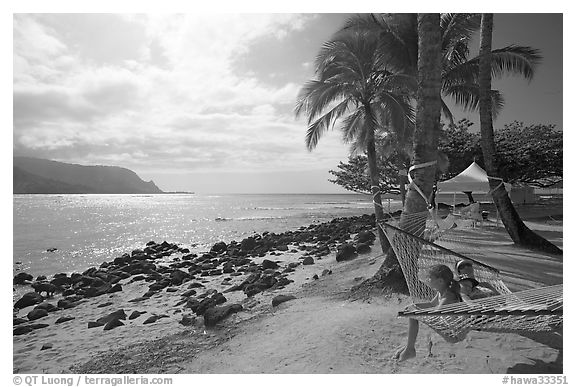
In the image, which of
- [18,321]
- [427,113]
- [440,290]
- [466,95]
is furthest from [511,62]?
[18,321]

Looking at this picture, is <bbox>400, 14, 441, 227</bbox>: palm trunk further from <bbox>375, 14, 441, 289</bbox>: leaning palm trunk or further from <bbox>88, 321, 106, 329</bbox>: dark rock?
<bbox>88, 321, 106, 329</bbox>: dark rock

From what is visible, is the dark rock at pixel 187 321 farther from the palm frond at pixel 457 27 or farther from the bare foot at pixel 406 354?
the palm frond at pixel 457 27

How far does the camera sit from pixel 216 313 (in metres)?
3.68

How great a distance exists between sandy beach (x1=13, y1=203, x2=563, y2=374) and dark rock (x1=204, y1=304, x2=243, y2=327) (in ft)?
0.19

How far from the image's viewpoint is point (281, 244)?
9.75 m

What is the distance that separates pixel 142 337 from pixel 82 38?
119 inches

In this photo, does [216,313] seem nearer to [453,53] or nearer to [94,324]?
[94,324]

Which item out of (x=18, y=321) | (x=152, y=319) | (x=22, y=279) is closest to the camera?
(x=152, y=319)

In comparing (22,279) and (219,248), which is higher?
(219,248)

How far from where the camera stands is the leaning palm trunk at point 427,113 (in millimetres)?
3211

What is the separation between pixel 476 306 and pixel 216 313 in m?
2.70

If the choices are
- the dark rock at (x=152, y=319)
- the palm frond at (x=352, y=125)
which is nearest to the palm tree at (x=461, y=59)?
the palm frond at (x=352, y=125)

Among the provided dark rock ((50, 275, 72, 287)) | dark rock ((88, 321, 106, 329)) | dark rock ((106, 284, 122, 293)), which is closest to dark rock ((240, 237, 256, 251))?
dark rock ((106, 284, 122, 293))

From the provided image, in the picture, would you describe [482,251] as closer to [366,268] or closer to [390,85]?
[366,268]
